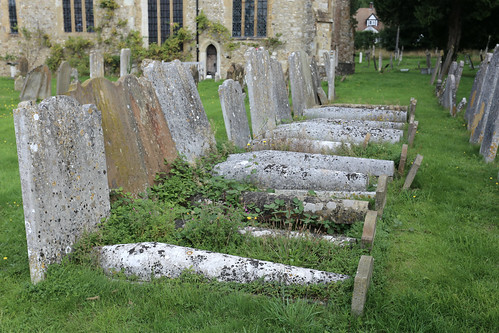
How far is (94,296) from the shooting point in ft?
11.6

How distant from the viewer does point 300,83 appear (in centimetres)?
1071

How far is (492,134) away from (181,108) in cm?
490

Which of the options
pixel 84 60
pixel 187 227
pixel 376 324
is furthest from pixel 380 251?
pixel 84 60

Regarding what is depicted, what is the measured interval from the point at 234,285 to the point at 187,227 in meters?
0.99

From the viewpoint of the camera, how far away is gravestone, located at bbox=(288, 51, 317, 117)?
33.8 feet

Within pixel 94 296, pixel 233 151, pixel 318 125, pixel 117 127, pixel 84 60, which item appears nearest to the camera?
pixel 94 296

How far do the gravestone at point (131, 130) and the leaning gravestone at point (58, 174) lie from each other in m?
0.41

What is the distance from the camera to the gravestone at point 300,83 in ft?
33.8

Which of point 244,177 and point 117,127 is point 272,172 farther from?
point 117,127

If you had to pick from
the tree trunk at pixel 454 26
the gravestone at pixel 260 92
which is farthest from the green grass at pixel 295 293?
the tree trunk at pixel 454 26

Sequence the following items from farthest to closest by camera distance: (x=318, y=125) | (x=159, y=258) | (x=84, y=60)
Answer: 1. (x=84, y=60)
2. (x=318, y=125)
3. (x=159, y=258)

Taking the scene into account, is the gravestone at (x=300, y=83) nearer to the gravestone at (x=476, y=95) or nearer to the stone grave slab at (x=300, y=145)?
the stone grave slab at (x=300, y=145)

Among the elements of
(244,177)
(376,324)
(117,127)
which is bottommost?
(376,324)

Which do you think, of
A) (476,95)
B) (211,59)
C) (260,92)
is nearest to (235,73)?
(260,92)
